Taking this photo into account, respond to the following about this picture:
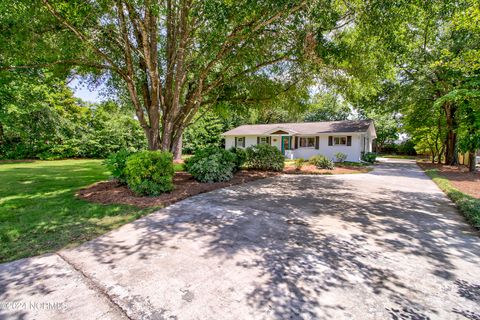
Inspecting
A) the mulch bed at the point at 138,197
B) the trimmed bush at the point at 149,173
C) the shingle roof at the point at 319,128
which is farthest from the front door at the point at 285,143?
the trimmed bush at the point at 149,173

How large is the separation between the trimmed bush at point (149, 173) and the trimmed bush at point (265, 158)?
22.2 feet

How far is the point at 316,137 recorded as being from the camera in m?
21.5

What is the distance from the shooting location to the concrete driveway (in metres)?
2.36

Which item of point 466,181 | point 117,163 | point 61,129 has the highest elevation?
point 61,129

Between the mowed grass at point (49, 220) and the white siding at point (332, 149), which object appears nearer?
the mowed grass at point (49, 220)

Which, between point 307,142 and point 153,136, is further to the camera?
point 307,142

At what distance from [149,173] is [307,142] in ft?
59.5

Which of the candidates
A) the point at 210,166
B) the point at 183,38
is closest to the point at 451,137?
the point at 210,166

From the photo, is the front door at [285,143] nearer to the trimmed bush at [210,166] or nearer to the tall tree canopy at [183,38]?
the tall tree canopy at [183,38]

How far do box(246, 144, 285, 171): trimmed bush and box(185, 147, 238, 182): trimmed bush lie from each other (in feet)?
12.2

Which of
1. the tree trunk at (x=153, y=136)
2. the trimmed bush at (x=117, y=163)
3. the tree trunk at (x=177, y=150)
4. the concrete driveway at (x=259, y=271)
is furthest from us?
the tree trunk at (x=177, y=150)

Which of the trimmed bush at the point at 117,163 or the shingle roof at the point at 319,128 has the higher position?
the shingle roof at the point at 319,128

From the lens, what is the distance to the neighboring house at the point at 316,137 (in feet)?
63.9

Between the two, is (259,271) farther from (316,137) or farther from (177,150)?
(316,137)
